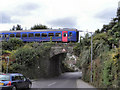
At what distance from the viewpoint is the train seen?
3234 centimetres

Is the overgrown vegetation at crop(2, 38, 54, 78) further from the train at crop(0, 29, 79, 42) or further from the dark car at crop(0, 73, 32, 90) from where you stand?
the dark car at crop(0, 73, 32, 90)

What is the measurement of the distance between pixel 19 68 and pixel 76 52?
1159 cm

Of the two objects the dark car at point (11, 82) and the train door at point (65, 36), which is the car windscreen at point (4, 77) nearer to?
the dark car at point (11, 82)

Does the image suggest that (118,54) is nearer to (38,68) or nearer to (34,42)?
(38,68)

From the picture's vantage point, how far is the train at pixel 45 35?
106 ft

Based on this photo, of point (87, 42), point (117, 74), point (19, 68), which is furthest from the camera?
point (87, 42)

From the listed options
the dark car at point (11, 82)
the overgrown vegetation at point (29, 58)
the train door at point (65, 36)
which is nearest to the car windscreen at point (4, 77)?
the dark car at point (11, 82)

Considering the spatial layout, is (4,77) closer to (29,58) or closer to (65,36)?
(29,58)

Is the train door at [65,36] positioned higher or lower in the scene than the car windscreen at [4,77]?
higher

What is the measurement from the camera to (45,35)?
33.7m

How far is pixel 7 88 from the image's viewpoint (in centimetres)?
1118

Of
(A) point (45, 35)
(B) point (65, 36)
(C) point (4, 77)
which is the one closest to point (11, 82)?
(C) point (4, 77)

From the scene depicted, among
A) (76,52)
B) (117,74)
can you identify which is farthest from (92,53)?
(117,74)

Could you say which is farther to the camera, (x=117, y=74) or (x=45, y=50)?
(x=45, y=50)
